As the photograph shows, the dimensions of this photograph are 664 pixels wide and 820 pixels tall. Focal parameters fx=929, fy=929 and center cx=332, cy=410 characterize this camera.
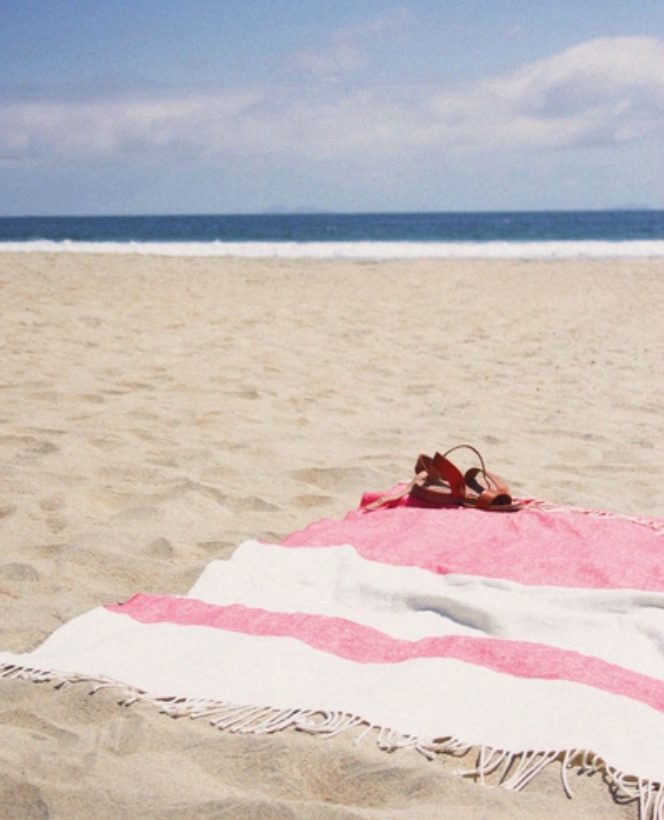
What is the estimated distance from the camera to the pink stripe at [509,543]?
2512mm

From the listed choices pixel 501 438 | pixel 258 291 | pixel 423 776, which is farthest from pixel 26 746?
pixel 258 291

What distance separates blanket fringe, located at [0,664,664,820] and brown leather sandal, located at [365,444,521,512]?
138cm

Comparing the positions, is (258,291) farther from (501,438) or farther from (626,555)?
(626,555)

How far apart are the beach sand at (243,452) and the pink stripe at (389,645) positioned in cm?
27

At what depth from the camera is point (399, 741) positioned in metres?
1.77

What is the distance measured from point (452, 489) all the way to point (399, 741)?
4.96 ft

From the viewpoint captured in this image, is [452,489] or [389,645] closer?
[389,645]

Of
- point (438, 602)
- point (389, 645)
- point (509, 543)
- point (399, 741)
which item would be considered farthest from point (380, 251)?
point (399, 741)

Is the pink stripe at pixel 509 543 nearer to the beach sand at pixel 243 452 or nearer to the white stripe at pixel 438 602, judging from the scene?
the white stripe at pixel 438 602

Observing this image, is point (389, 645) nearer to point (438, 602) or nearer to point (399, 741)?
point (438, 602)

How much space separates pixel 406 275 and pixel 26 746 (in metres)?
11.5

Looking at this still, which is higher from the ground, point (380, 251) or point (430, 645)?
point (380, 251)

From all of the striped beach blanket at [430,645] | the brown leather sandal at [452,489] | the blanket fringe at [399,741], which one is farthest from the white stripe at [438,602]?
the brown leather sandal at [452,489]

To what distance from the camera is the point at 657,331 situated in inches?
301
